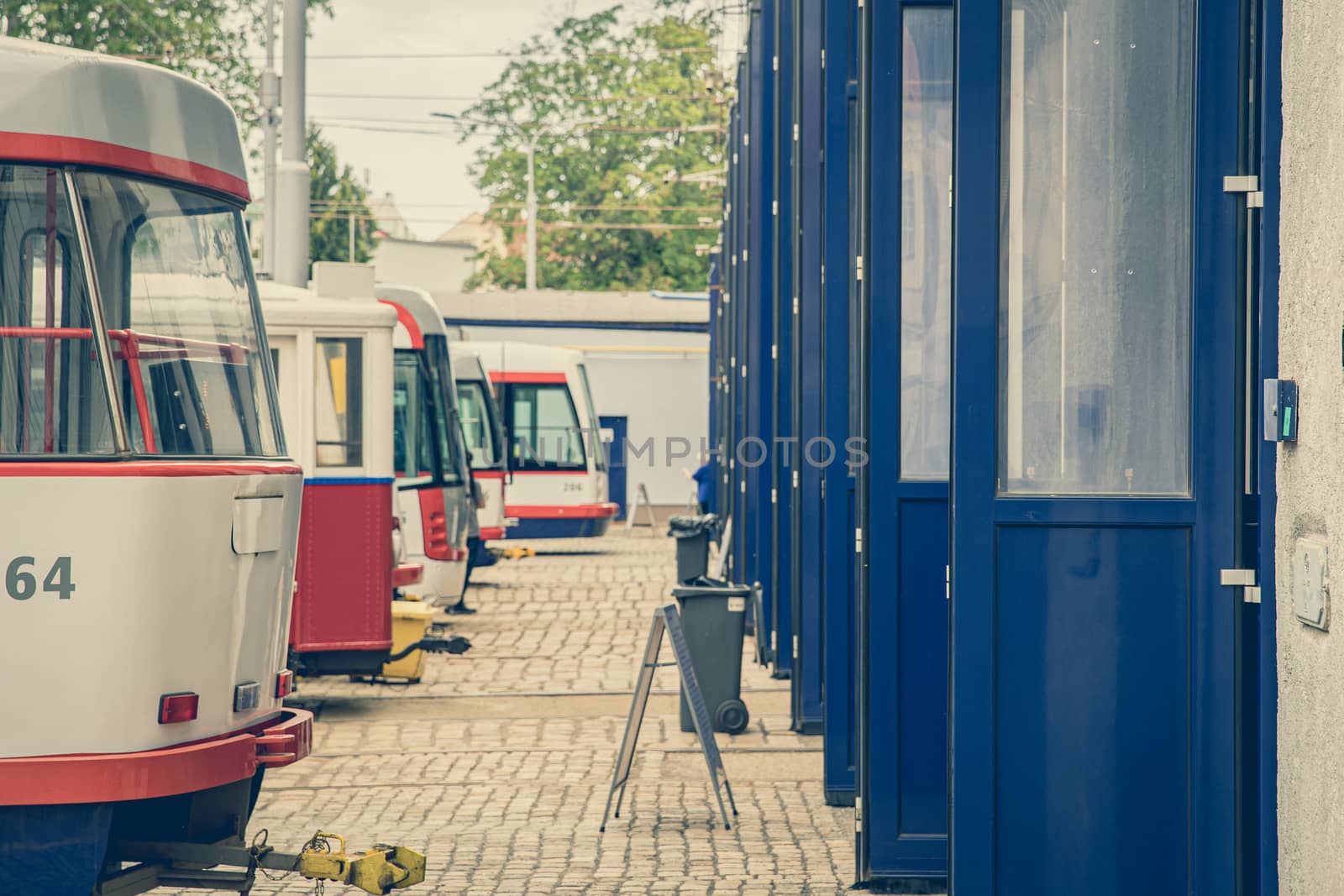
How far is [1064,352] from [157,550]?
110 inches

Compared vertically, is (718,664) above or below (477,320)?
below

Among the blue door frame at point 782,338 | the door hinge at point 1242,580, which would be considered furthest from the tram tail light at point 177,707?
the blue door frame at point 782,338

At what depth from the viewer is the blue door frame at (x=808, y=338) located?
9.38 m

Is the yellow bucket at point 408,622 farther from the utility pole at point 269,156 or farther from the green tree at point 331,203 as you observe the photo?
the green tree at point 331,203

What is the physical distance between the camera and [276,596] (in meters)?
5.85

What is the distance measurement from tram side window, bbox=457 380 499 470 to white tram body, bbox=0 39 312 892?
15030 millimetres

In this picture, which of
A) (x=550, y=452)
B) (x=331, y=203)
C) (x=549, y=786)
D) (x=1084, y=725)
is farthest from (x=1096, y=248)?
(x=331, y=203)

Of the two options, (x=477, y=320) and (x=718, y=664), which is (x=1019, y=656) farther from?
(x=477, y=320)

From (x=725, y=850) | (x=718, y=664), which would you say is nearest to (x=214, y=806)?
(x=725, y=850)

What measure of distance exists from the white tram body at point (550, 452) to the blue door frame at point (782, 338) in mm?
11609

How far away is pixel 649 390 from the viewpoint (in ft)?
102

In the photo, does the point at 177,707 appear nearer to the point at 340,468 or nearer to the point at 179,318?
the point at 179,318

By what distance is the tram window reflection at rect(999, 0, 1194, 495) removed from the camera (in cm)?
506

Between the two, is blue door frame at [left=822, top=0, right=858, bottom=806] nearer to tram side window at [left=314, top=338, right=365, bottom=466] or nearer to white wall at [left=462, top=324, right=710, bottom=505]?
tram side window at [left=314, top=338, right=365, bottom=466]
